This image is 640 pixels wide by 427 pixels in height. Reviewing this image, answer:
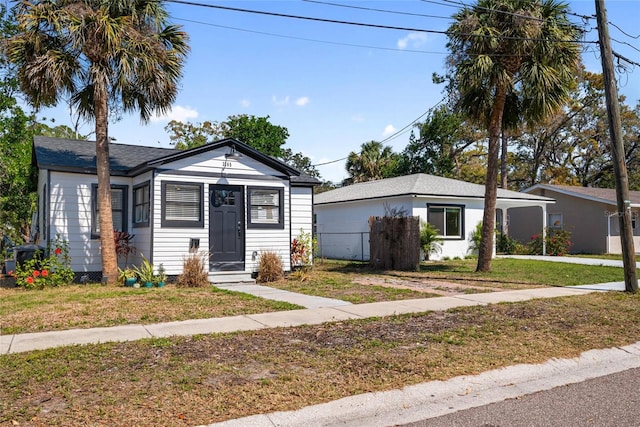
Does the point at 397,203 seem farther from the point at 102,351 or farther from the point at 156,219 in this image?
the point at 102,351

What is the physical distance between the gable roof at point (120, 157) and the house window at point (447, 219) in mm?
7292

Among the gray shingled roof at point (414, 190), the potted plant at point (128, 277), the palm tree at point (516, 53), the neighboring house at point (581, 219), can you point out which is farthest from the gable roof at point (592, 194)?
the potted plant at point (128, 277)

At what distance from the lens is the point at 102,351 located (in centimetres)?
635

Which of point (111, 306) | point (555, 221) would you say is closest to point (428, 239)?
point (555, 221)

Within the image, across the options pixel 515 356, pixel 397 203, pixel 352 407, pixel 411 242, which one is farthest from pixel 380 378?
pixel 397 203

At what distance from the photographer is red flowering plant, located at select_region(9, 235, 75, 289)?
1247cm

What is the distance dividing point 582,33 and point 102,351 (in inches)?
588

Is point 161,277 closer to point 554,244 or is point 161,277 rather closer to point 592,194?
point 554,244

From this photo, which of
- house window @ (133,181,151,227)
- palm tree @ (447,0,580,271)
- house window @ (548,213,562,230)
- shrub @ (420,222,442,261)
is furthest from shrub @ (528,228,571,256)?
house window @ (133,181,151,227)

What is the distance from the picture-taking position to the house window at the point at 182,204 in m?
13.4

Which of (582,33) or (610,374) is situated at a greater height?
(582,33)

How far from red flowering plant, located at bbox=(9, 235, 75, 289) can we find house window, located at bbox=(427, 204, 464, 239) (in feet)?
44.7

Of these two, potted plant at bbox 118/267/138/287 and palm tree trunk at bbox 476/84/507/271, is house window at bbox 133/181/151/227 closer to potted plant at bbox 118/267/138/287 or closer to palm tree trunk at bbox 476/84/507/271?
potted plant at bbox 118/267/138/287

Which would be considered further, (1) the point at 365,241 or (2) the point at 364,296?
(1) the point at 365,241
